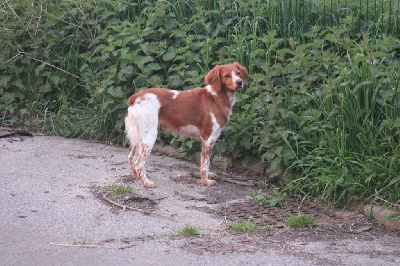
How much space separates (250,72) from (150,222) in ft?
9.47

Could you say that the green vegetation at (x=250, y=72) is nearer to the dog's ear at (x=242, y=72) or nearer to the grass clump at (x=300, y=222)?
the dog's ear at (x=242, y=72)

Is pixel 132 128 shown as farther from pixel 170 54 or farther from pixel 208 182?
pixel 170 54

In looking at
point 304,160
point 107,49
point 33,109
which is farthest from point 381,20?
point 33,109

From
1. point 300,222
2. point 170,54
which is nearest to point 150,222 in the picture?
point 300,222

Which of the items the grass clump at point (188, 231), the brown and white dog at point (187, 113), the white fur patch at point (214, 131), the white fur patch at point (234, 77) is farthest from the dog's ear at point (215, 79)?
the grass clump at point (188, 231)

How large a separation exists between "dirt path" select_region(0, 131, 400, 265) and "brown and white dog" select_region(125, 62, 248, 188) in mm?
326

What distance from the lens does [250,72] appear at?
25.2 ft

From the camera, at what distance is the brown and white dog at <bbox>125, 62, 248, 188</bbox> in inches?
264

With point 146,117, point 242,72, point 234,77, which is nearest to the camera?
point 146,117

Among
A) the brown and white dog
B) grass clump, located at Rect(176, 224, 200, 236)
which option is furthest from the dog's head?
grass clump, located at Rect(176, 224, 200, 236)

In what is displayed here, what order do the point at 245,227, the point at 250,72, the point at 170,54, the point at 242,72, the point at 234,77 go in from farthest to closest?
the point at 170,54 → the point at 250,72 → the point at 242,72 → the point at 234,77 → the point at 245,227

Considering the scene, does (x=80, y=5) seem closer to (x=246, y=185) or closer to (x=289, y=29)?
(x=289, y=29)

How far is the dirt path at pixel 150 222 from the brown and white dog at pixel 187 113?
33cm

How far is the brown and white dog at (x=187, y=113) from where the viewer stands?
22.0 feet
